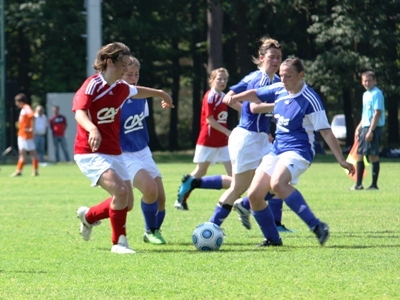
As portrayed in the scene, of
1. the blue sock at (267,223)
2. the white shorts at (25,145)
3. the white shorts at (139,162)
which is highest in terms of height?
the white shorts at (139,162)

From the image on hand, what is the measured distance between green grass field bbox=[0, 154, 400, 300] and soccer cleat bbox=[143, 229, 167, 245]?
10cm

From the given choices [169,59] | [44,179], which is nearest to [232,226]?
[44,179]

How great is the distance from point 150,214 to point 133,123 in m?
0.96

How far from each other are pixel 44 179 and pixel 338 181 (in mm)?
7106

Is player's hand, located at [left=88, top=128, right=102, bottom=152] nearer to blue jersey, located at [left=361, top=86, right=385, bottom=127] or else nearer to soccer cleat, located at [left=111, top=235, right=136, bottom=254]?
soccer cleat, located at [left=111, top=235, right=136, bottom=254]

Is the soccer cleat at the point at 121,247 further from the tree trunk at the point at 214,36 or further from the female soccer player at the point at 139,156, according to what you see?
the tree trunk at the point at 214,36

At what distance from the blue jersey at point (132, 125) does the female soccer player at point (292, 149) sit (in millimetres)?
1179

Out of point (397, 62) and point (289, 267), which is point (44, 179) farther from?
point (397, 62)

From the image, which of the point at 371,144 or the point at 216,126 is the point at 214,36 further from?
the point at 216,126

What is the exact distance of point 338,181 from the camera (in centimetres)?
2127

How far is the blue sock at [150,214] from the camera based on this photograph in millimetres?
10445

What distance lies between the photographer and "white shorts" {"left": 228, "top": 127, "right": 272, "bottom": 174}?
10.8m

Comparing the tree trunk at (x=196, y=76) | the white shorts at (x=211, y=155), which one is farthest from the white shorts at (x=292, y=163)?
the tree trunk at (x=196, y=76)

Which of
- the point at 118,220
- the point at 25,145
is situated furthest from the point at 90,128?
the point at 25,145
